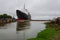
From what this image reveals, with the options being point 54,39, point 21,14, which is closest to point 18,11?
point 21,14

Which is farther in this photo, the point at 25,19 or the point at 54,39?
the point at 25,19

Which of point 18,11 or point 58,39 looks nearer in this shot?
point 58,39

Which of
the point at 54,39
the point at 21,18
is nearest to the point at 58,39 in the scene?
the point at 54,39

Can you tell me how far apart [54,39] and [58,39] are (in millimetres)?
450

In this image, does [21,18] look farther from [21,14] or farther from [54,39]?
[54,39]

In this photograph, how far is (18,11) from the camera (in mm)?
123375

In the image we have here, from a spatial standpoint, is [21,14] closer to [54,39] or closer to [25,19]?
[25,19]

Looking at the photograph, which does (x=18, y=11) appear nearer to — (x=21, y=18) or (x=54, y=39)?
(x=21, y=18)

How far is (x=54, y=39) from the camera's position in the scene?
2020 cm

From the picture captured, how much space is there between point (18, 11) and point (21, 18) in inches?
227

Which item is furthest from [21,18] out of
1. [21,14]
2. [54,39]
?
[54,39]

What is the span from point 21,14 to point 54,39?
102234mm

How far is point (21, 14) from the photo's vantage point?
122 meters

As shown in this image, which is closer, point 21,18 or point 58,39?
point 58,39
